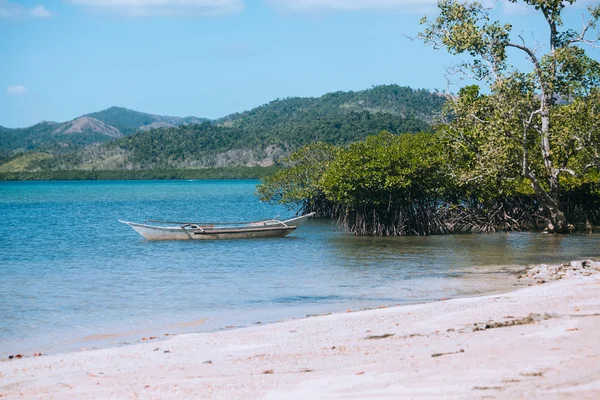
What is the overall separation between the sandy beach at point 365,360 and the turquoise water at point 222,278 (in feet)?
6.38

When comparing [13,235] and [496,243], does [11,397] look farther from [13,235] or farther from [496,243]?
[13,235]

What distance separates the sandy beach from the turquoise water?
1.94 metres

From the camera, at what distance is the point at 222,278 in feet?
55.3

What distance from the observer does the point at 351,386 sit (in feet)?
18.9

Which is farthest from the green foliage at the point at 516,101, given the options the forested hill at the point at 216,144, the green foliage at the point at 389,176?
the forested hill at the point at 216,144

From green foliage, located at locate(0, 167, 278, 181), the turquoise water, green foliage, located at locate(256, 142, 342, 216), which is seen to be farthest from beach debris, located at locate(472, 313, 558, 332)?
green foliage, located at locate(0, 167, 278, 181)

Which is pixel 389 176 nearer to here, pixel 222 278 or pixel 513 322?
pixel 222 278

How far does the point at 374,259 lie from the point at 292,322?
9.49 m

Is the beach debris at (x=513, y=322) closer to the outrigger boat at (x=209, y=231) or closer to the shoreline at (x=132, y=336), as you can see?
the shoreline at (x=132, y=336)

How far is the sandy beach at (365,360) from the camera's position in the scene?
5617 millimetres

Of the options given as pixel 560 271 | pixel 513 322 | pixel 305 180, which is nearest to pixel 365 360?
pixel 513 322

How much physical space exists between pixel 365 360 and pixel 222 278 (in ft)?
33.9

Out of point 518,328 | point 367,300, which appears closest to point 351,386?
point 518,328

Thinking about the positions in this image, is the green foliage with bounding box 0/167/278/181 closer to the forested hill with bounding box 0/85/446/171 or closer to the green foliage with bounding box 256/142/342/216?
the forested hill with bounding box 0/85/446/171
